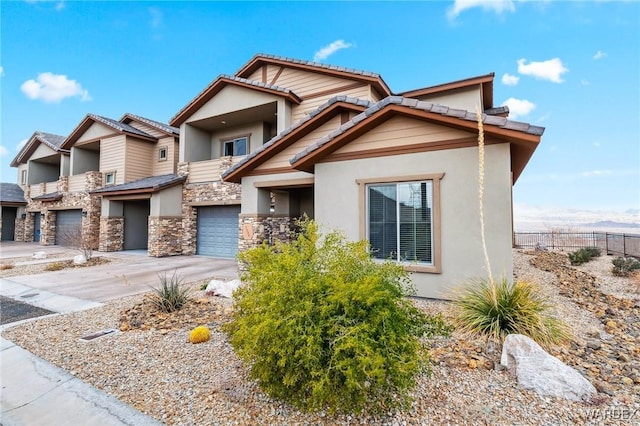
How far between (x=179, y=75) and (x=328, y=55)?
1238 centimetres

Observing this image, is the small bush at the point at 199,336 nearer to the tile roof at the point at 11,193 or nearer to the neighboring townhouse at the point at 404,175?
the neighboring townhouse at the point at 404,175

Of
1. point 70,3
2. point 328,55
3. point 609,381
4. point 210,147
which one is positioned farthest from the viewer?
point 328,55

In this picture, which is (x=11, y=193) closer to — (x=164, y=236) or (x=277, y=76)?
(x=164, y=236)

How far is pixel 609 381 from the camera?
3.19 metres

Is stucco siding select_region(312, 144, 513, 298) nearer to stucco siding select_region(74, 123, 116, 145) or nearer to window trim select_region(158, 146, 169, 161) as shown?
window trim select_region(158, 146, 169, 161)

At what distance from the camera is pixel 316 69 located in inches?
484

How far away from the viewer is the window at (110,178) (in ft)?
57.1

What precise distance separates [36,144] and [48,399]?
29414 mm

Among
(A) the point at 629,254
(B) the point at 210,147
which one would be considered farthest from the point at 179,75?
(A) the point at 629,254

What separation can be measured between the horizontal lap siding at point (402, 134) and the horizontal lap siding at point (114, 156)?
15761 mm

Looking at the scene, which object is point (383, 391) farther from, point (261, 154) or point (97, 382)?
point (261, 154)

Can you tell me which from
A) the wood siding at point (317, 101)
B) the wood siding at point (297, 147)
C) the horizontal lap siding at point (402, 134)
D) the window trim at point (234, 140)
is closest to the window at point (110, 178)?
the window trim at point (234, 140)

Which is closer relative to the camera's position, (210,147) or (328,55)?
(210,147)

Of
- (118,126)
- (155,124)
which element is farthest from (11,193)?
(155,124)
